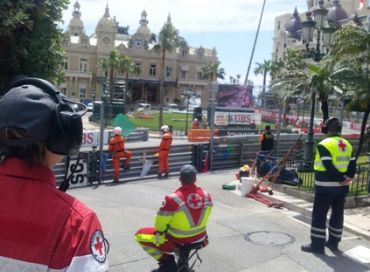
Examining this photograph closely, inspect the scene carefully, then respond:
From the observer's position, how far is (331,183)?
7.23 meters

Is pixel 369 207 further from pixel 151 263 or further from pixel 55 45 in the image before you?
pixel 55 45

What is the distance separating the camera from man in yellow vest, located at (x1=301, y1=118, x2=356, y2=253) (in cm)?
719

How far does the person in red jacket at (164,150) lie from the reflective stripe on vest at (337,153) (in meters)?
7.32

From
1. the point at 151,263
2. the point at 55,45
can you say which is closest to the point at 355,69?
the point at 151,263

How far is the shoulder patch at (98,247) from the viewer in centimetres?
167

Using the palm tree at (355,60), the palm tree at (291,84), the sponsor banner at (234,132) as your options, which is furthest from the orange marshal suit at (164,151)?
the sponsor banner at (234,132)

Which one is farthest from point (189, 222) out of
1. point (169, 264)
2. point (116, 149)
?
point (116, 149)

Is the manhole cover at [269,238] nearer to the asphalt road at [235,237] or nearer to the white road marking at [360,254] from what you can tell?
the asphalt road at [235,237]

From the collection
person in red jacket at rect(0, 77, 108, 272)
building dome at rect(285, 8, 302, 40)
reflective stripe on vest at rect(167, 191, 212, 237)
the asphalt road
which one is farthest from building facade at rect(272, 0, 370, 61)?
person in red jacket at rect(0, 77, 108, 272)

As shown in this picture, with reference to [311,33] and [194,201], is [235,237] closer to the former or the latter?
[194,201]

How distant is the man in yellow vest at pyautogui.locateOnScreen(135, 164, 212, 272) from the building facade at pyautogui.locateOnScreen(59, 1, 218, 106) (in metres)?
78.5

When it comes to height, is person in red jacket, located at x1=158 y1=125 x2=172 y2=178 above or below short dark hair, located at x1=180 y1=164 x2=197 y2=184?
below

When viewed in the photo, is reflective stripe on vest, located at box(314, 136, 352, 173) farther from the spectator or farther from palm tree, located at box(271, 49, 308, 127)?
palm tree, located at box(271, 49, 308, 127)

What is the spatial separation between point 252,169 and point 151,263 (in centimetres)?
793
